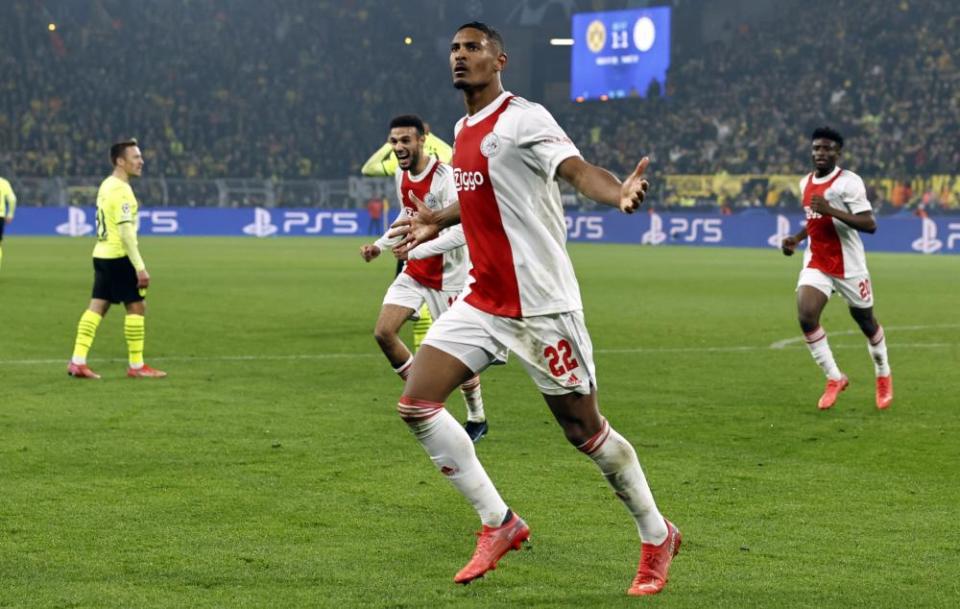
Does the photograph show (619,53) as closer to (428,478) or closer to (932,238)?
(932,238)

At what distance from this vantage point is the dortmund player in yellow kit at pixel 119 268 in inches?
497

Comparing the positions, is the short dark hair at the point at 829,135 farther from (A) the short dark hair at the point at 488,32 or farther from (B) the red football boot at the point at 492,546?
(B) the red football boot at the point at 492,546

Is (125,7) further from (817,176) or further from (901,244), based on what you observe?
(817,176)

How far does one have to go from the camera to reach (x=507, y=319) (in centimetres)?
575

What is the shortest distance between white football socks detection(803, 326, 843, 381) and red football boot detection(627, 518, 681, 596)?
6.00 meters

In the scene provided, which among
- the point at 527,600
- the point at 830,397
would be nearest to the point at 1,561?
the point at 527,600

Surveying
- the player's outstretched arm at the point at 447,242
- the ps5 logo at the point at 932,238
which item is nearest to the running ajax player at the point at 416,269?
the player's outstretched arm at the point at 447,242

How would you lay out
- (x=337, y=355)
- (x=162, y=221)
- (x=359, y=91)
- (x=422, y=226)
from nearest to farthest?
(x=422, y=226) → (x=337, y=355) → (x=162, y=221) → (x=359, y=91)

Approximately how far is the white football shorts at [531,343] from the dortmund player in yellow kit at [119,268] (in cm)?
735

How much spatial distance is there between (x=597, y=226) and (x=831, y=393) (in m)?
37.7

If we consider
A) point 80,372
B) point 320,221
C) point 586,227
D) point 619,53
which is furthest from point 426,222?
point 619,53

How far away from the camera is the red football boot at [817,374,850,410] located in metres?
11.1

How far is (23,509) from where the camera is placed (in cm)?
697

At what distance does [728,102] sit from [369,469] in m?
49.6
